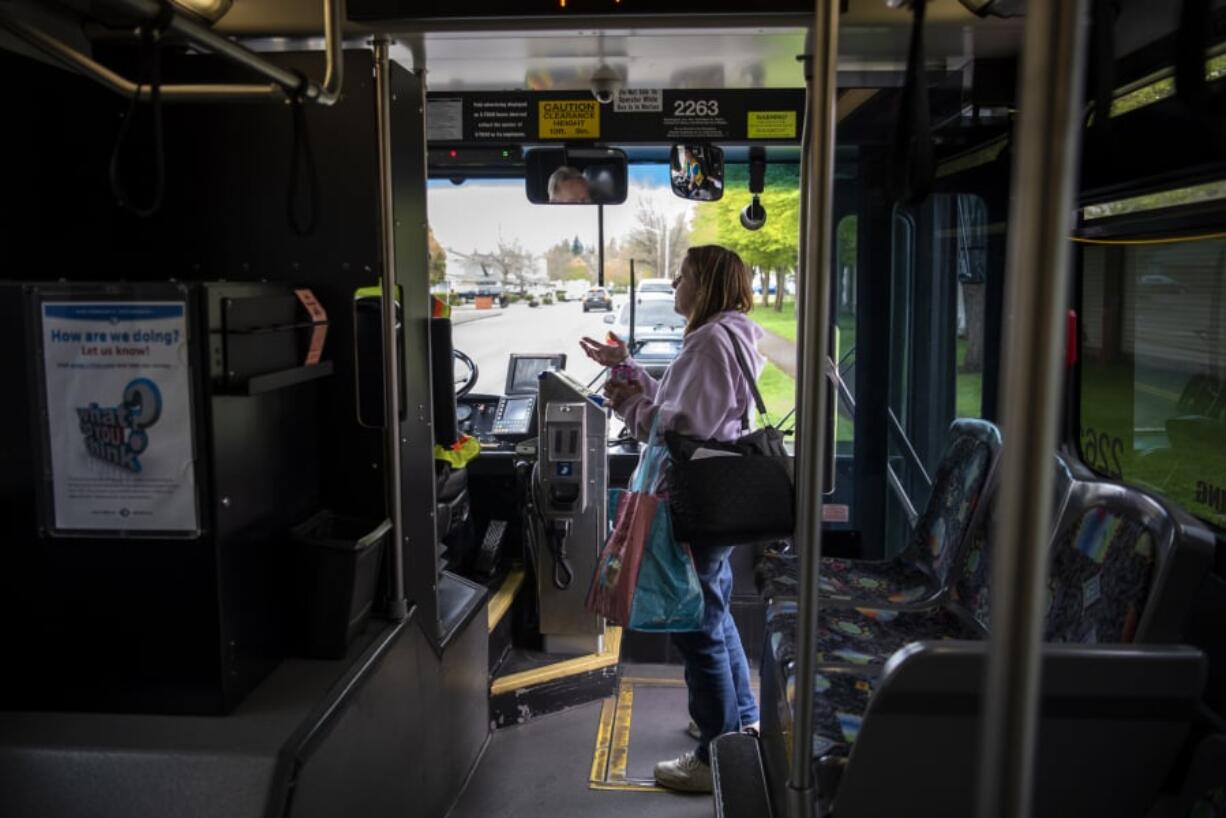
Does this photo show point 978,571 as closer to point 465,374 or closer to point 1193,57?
point 1193,57

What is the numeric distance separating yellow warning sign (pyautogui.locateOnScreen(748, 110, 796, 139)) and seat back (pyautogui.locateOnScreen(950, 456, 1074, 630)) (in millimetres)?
1785

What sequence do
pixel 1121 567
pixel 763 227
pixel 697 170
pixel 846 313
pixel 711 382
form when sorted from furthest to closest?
pixel 846 313, pixel 763 227, pixel 697 170, pixel 711 382, pixel 1121 567

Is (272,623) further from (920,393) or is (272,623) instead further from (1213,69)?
(920,393)

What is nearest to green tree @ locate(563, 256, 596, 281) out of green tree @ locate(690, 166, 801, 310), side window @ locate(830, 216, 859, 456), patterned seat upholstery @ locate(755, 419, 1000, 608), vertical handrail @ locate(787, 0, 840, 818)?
green tree @ locate(690, 166, 801, 310)

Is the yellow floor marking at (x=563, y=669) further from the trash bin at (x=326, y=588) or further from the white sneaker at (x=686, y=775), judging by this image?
the trash bin at (x=326, y=588)

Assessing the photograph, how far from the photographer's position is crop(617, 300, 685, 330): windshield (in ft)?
16.3

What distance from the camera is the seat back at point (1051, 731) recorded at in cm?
192

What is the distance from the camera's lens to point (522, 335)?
17.6ft

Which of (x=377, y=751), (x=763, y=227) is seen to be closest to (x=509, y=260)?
(x=763, y=227)

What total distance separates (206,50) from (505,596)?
3131mm

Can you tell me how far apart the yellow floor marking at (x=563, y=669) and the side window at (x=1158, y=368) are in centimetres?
224

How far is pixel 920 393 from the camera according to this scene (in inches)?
191

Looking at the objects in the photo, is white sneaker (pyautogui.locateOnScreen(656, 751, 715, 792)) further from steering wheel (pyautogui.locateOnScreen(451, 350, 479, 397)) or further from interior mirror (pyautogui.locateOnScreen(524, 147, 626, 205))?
steering wheel (pyautogui.locateOnScreen(451, 350, 479, 397))

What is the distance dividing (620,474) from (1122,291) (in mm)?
2789
